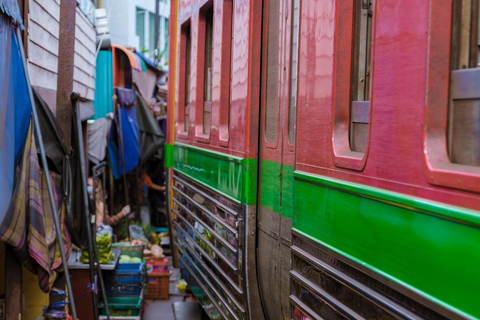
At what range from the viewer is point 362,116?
7.89ft

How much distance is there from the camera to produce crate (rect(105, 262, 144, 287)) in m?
7.48

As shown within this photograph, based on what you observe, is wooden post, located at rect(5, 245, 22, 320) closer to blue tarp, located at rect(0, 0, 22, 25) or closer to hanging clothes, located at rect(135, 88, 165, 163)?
blue tarp, located at rect(0, 0, 22, 25)

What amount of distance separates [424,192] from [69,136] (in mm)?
4559

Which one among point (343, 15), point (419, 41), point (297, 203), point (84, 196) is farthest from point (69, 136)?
point (419, 41)

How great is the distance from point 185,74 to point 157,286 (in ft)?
11.6

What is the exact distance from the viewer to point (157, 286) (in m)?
8.81

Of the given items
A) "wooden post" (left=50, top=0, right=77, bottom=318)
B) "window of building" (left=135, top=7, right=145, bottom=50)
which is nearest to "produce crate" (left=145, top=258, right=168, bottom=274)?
"wooden post" (left=50, top=0, right=77, bottom=318)

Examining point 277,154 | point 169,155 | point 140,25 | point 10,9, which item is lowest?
point 169,155

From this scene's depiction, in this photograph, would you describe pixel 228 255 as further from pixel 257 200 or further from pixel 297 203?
pixel 297 203

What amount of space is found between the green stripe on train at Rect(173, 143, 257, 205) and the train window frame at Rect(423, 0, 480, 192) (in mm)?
2061

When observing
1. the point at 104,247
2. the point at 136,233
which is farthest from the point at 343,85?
the point at 136,233

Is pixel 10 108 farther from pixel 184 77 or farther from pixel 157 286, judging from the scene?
pixel 157 286

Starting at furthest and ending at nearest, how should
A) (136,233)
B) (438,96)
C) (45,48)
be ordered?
(136,233) → (45,48) → (438,96)

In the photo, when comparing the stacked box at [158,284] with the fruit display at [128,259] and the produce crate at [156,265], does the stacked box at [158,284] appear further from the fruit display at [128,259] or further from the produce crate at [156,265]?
the fruit display at [128,259]
